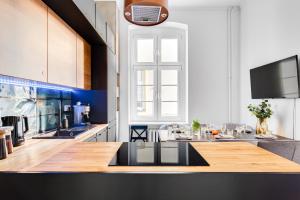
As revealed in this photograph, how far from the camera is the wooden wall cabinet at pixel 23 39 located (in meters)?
1.48

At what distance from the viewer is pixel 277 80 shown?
3.14m

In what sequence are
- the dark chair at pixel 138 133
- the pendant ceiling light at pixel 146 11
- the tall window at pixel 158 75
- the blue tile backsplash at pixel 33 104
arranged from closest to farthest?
the pendant ceiling light at pixel 146 11, the blue tile backsplash at pixel 33 104, the dark chair at pixel 138 133, the tall window at pixel 158 75

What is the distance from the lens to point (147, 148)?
1652 mm

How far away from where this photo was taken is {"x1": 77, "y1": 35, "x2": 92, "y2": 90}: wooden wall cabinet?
3059 mm

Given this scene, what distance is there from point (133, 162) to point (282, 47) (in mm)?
2877

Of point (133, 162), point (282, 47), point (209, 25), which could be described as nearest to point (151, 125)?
point (209, 25)

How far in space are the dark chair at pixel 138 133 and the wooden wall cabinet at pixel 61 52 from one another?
219 centimetres

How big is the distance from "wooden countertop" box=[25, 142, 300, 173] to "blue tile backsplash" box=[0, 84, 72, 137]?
3.00ft

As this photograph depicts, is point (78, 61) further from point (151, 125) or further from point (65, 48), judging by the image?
point (151, 125)

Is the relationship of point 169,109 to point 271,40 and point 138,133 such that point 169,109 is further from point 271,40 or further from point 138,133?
point 271,40

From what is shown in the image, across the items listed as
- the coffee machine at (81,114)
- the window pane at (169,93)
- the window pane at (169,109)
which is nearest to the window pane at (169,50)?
the window pane at (169,93)

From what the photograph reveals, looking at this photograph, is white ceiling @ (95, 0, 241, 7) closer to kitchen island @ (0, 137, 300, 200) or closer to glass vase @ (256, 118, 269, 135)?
glass vase @ (256, 118, 269, 135)

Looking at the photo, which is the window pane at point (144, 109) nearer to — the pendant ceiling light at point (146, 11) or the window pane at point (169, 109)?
the window pane at point (169, 109)

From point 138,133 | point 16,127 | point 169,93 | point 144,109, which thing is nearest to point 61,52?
point 16,127
